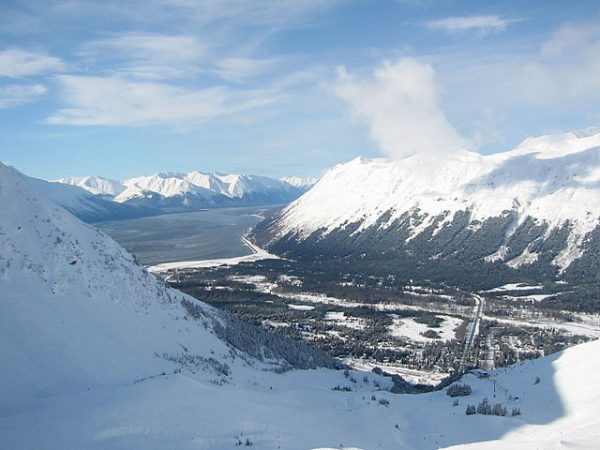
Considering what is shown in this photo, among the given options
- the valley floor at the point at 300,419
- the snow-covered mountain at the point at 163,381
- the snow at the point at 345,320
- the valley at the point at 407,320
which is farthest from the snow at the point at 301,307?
the valley floor at the point at 300,419

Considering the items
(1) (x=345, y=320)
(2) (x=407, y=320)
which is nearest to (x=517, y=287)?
(2) (x=407, y=320)

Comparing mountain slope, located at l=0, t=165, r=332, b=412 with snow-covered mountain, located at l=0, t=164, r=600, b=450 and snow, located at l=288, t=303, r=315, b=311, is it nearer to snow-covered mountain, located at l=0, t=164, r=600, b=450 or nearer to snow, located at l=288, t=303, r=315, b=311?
snow-covered mountain, located at l=0, t=164, r=600, b=450

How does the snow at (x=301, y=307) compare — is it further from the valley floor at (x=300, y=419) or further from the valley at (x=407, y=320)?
the valley floor at (x=300, y=419)

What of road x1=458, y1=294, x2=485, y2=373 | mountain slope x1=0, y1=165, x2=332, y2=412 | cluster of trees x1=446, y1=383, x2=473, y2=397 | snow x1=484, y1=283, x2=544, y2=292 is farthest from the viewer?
snow x1=484, y1=283, x2=544, y2=292

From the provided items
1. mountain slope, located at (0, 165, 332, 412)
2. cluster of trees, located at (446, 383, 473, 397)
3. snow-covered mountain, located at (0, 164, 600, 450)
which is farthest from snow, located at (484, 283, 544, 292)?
cluster of trees, located at (446, 383, 473, 397)

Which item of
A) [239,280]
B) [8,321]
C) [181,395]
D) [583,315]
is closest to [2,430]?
[181,395]

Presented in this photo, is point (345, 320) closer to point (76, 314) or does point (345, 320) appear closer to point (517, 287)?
point (517, 287)

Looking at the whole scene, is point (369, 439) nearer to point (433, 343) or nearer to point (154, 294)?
point (154, 294)
